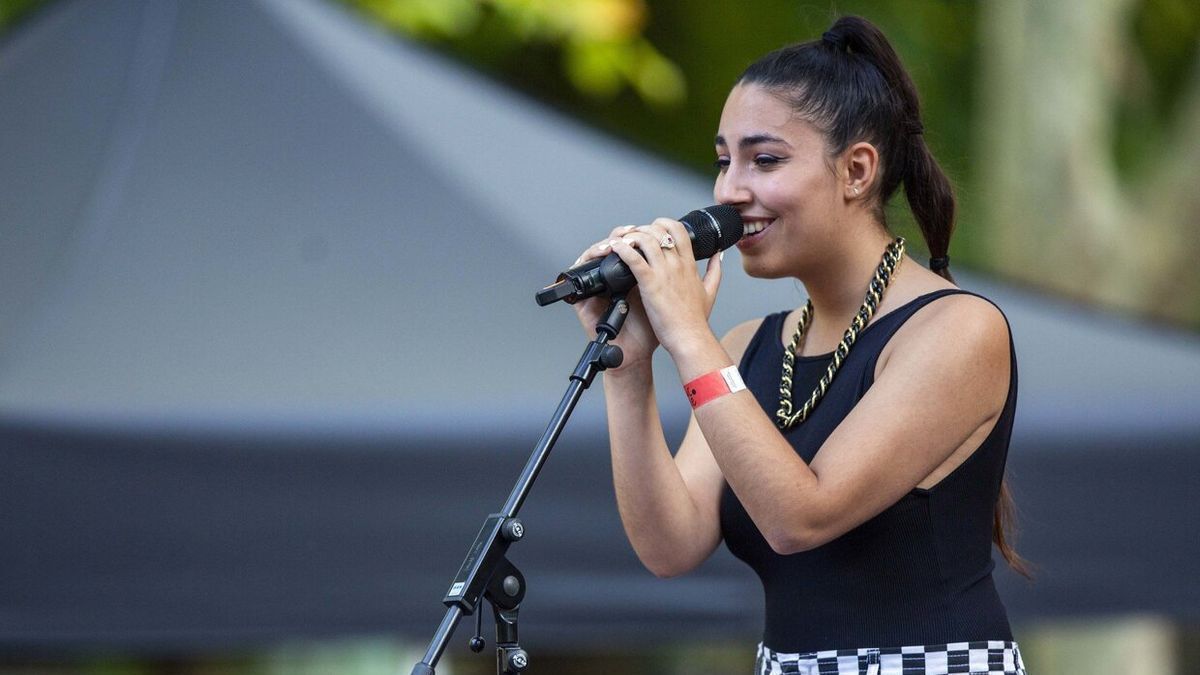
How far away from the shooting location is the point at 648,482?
1.90 m

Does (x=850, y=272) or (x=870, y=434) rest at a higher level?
(x=850, y=272)

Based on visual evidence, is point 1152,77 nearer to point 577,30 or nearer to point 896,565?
point 577,30

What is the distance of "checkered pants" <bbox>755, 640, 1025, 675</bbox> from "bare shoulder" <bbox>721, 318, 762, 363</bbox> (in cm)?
51

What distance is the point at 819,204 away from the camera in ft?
5.94

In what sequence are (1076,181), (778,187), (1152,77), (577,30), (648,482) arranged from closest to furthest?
(778,187) → (648,482) → (1076,181) → (577,30) → (1152,77)

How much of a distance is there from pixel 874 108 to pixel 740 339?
41cm

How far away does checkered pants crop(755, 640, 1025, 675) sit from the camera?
5.53ft

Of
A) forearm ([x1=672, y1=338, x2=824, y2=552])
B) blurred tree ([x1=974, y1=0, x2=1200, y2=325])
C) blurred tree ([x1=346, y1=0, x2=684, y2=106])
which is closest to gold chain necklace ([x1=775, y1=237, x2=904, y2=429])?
forearm ([x1=672, y1=338, x2=824, y2=552])

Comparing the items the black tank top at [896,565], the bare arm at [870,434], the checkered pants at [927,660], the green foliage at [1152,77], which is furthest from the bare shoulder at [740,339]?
the green foliage at [1152,77]

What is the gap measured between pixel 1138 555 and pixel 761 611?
0.63 meters

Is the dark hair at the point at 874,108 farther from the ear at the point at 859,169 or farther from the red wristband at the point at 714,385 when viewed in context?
the red wristband at the point at 714,385

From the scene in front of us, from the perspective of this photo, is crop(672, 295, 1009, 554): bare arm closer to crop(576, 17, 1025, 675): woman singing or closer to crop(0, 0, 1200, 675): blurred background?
crop(576, 17, 1025, 675): woman singing

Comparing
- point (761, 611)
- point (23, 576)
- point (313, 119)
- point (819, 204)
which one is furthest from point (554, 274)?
point (23, 576)

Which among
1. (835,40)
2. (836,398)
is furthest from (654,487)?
(835,40)
